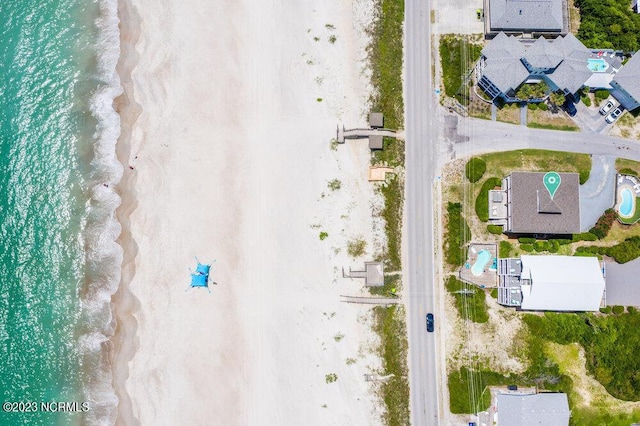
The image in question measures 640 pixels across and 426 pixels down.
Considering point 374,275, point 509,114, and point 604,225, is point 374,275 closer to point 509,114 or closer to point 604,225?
point 509,114

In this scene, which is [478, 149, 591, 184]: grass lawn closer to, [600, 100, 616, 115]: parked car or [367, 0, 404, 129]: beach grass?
[600, 100, 616, 115]: parked car

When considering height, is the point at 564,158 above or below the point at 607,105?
below

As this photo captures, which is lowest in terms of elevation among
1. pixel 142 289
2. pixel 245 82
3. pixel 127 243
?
pixel 142 289

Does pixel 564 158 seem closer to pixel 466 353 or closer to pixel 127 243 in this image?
pixel 466 353

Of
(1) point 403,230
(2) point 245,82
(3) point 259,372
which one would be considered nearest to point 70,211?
(2) point 245,82

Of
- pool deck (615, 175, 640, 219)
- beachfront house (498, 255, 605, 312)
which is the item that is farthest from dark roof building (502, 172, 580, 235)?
pool deck (615, 175, 640, 219)

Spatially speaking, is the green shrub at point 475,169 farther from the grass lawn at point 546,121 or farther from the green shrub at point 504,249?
the green shrub at point 504,249
